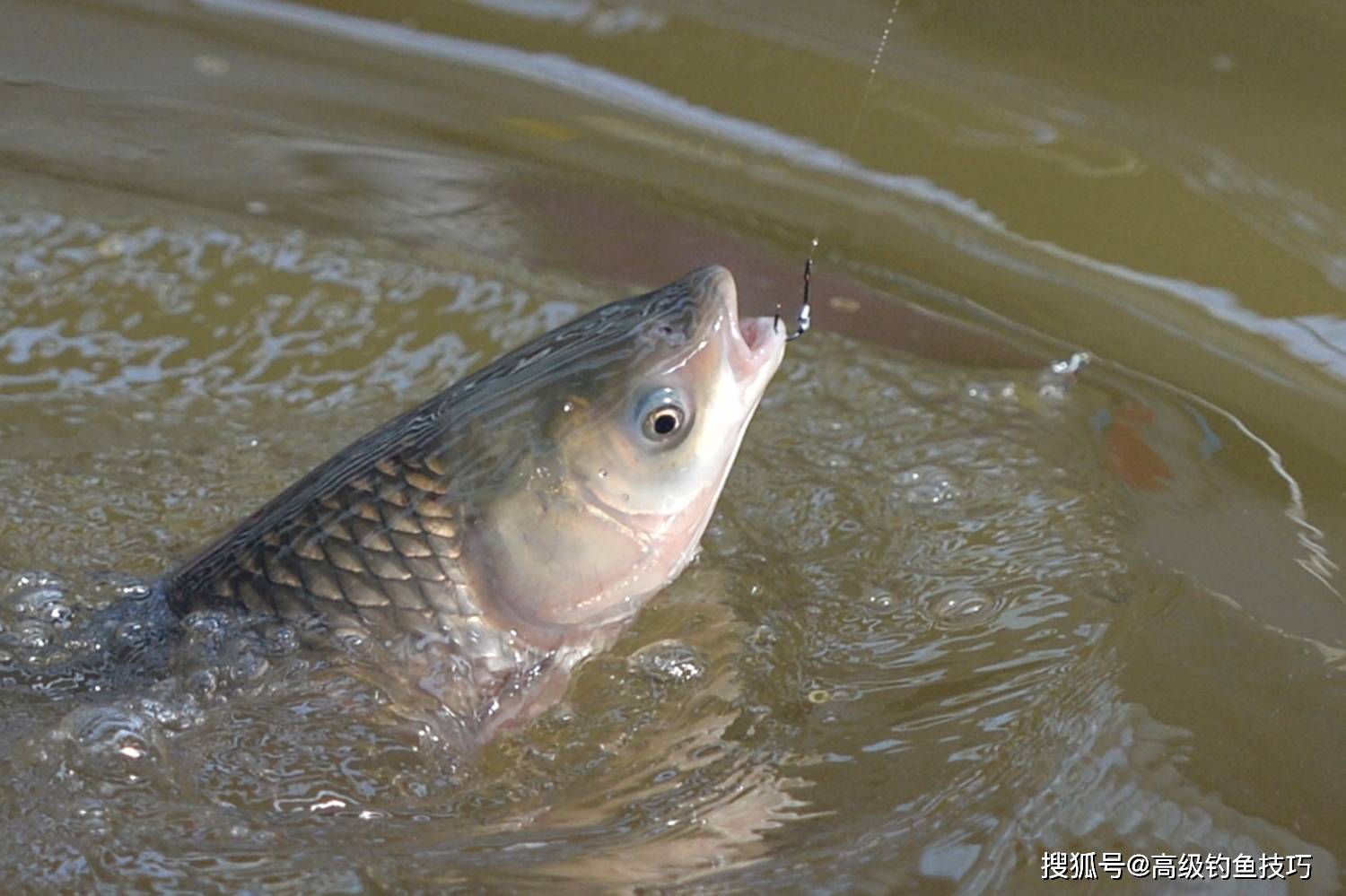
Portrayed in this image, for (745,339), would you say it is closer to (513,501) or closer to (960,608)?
(513,501)

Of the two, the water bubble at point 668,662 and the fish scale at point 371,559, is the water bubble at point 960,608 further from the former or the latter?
the fish scale at point 371,559

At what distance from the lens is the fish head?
5.87ft

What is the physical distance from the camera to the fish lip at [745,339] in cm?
182

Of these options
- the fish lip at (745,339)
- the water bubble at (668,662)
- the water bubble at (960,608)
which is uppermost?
the fish lip at (745,339)

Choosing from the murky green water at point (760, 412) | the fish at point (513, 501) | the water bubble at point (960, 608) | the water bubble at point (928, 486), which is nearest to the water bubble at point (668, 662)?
the murky green water at point (760, 412)

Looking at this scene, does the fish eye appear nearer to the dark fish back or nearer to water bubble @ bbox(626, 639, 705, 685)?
the dark fish back

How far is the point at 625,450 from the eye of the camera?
1.80 metres

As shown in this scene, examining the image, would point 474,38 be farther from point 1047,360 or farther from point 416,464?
point 416,464

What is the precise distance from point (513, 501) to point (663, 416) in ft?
0.60

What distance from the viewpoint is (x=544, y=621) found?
1.87m

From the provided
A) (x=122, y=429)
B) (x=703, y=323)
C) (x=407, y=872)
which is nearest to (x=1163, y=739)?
(x=703, y=323)

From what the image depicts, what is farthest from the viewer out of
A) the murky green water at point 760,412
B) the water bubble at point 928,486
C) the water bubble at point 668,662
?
the water bubble at point 928,486

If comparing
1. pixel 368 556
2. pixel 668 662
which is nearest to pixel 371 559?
pixel 368 556

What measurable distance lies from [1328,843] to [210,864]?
43.8 inches
